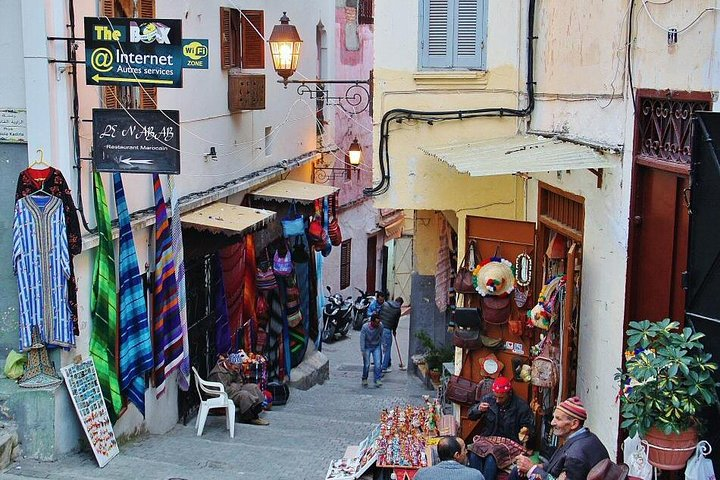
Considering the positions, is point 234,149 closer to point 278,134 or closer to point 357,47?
point 278,134

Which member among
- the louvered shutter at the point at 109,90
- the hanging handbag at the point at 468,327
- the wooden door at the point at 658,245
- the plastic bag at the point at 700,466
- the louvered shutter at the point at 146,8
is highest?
the louvered shutter at the point at 146,8

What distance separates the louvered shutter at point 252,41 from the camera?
16.5 m

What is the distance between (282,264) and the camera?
1677 centimetres

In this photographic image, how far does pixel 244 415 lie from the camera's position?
13703 millimetres

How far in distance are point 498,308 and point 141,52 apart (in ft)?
14.5

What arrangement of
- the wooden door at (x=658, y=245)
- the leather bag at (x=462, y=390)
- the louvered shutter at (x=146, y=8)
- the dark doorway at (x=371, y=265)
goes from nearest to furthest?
the wooden door at (x=658, y=245) → the leather bag at (x=462, y=390) → the louvered shutter at (x=146, y=8) → the dark doorway at (x=371, y=265)

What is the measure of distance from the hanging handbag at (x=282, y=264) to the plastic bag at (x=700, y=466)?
37.3 ft

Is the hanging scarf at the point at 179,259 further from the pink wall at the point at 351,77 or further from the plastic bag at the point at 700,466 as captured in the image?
the pink wall at the point at 351,77

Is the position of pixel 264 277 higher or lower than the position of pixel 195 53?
lower

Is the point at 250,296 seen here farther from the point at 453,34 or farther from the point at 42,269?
the point at 42,269

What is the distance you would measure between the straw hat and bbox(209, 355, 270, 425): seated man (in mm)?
4360

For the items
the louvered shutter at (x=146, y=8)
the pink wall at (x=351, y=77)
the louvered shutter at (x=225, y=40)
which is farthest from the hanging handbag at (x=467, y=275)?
the pink wall at (x=351, y=77)

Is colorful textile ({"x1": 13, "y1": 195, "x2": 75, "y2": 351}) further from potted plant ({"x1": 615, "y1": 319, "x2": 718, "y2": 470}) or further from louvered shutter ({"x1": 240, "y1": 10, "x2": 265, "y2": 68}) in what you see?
louvered shutter ({"x1": 240, "y1": 10, "x2": 265, "y2": 68})

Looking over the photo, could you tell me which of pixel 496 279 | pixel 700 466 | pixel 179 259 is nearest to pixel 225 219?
pixel 179 259
